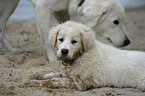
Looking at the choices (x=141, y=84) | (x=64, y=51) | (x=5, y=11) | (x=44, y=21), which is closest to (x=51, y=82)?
(x=64, y=51)

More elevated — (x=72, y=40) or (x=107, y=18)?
(x=107, y=18)

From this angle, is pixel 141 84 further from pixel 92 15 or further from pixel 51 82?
pixel 92 15

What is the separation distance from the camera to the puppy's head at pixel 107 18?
4.41m

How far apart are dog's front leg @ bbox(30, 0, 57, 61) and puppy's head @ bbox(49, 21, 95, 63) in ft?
3.58

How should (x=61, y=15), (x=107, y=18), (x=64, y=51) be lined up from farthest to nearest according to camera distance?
(x=61, y=15), (x=107, y=18), (x=64, y=51)

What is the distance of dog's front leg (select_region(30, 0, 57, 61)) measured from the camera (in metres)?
4.54

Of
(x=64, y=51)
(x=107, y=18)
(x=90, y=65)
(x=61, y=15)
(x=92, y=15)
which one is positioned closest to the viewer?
Result: (x=64, y=51)

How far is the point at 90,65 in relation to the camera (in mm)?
3381

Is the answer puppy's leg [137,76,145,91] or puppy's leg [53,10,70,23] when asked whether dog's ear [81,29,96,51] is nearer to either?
puppy's leg [137,76,145,91]

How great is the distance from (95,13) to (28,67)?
177 centimetres

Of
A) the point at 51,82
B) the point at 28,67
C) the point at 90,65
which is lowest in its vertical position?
the point at 28,67

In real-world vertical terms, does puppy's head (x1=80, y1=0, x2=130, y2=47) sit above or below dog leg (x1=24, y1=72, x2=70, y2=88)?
above

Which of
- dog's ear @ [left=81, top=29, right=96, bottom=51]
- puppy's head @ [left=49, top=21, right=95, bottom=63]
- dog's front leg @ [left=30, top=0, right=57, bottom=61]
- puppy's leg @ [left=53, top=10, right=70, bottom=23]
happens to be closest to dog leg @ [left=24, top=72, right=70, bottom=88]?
puppy's head @ [left=49, top=21, right=95, bottom=63]

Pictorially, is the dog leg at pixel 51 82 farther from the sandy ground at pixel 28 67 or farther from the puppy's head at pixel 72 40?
the puppy's head at pixel 72 40
